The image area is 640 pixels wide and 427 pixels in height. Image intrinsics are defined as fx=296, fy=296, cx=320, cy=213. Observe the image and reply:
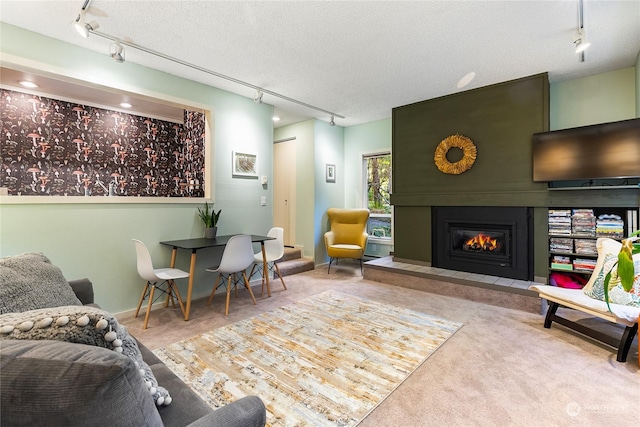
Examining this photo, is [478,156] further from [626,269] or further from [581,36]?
[626,269]

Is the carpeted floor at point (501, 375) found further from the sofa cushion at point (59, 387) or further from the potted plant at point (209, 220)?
the sofa cushion at point (59, 387)

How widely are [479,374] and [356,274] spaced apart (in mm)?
2859

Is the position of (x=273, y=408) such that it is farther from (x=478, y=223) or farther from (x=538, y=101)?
(x=538, y=101)

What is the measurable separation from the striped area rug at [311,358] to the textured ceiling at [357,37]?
8.66 feet

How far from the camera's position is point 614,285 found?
2387 millimetres

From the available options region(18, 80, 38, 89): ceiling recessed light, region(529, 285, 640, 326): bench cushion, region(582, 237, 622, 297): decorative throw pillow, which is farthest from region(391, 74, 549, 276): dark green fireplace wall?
region(18, 80, 38, 89): ceiling recessed light

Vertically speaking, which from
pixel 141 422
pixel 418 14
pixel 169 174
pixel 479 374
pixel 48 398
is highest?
pixel 418 14

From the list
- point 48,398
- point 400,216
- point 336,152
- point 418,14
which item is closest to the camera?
point 48,398

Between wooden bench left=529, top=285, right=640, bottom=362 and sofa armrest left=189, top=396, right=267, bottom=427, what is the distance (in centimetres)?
260

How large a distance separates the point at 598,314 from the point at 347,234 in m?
3.38

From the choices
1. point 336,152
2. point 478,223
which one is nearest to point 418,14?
point 478,223

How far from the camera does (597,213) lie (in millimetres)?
3299

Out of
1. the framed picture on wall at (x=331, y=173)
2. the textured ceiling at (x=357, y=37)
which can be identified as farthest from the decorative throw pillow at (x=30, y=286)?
the framed picture on wall at (x=331, y=173)

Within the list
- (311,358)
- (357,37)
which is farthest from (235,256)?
(357,37)
